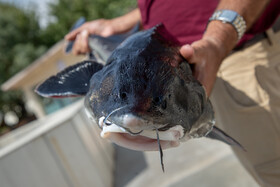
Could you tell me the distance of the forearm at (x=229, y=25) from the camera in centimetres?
199

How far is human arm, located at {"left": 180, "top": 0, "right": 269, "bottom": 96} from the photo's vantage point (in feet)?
5.93

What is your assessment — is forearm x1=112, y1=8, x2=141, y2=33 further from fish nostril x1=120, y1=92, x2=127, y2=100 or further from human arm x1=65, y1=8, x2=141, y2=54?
fish nostril x1=120, y1=92, x2=127, y2=100

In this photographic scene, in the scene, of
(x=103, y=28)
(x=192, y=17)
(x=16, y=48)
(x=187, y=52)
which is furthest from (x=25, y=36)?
(x=187, y=52)

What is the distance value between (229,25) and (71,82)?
1.11m

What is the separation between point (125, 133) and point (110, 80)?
26cm

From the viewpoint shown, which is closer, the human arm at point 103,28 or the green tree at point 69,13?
the human arm at point 103,28

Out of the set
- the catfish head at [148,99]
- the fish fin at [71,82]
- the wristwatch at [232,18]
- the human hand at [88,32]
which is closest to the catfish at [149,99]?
the catfish head at [148,99]

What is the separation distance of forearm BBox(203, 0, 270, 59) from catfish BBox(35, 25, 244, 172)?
0.34 meters

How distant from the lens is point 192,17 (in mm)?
2400

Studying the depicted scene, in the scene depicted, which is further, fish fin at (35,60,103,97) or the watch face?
the watch face

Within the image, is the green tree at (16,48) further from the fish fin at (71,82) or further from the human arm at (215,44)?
the human arm at (215,44)

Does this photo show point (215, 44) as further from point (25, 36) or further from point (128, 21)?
point (25, 36)

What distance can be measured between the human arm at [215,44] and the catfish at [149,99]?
3.8 inches

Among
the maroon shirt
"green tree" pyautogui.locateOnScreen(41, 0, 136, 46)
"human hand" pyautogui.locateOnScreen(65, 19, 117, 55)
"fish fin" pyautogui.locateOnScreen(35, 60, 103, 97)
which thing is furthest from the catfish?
"green tree" pyautogui.locateOnScreen(41, 0, 136, 46)
